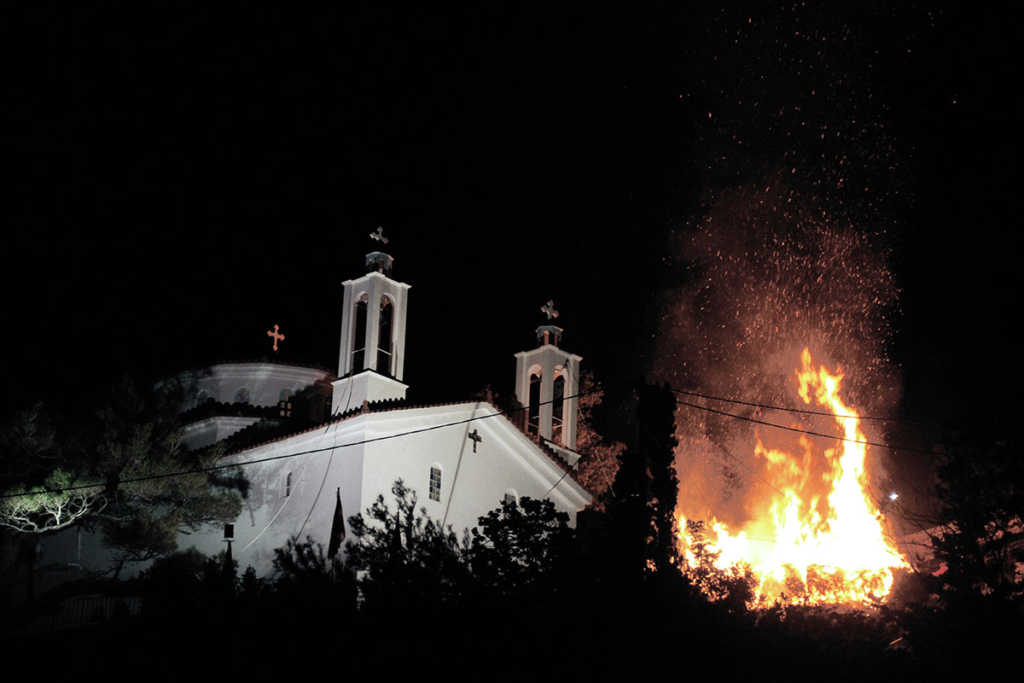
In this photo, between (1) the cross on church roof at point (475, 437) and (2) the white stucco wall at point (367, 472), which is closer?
(2) the white stucco wall at point (367, 472)

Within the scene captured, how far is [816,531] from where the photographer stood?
121ft

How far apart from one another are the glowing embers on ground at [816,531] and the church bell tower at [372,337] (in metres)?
9.27

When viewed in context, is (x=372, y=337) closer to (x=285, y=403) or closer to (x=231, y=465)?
(x=231, y=465)

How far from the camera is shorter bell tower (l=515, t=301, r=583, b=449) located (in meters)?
30.7

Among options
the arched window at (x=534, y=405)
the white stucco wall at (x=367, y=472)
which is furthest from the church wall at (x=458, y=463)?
the arched window at (x=534, y=405)

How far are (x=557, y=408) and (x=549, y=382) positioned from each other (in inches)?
80.6

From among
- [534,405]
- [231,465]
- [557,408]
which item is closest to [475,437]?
[534,405]

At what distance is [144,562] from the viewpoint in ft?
88.1

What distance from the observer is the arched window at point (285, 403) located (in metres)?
31.4

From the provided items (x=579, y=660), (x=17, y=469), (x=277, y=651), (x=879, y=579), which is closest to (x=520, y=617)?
(x=579, y=660)

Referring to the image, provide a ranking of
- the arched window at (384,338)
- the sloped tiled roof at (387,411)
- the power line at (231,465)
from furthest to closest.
→ 1. the arched window at (384,338)
2. the sloped tiled roof at (387,411)
3. the power line at (231,465)

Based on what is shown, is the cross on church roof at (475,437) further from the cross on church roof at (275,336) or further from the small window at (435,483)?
the cross on church roof at (275,336)

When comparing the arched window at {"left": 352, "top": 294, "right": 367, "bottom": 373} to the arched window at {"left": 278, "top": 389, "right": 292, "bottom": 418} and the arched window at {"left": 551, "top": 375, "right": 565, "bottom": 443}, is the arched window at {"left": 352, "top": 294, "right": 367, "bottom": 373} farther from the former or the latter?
the arched window at {"left": 551, "top": 375, "right": 565, "bottom": 443}

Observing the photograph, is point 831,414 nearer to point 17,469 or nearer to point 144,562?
point 144,562
